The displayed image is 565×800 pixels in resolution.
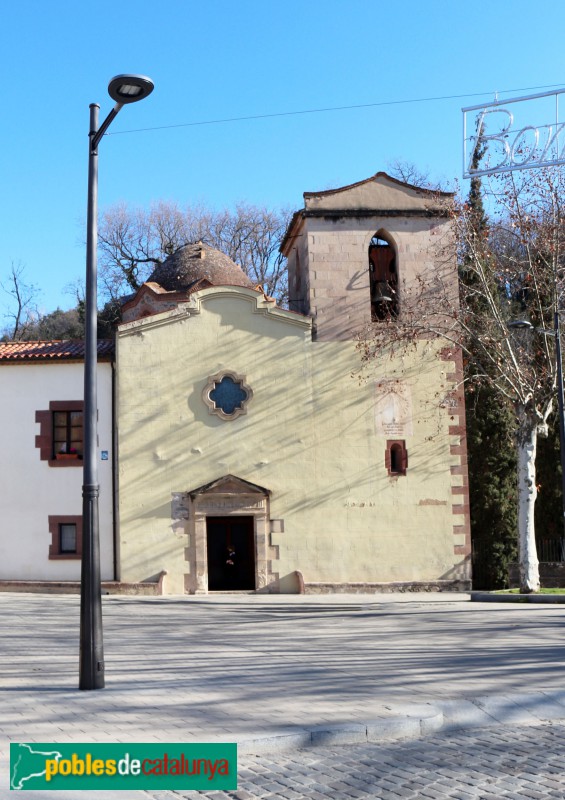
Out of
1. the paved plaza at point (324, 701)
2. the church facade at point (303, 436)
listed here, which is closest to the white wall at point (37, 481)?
the church facade at point (303, 436)

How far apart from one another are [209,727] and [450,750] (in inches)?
79.6

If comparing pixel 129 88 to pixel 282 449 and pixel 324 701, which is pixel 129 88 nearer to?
pixel 324 701

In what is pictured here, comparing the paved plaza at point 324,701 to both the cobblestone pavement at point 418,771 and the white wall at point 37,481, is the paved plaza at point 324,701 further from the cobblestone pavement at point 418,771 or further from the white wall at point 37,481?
the white wall at point 37,481

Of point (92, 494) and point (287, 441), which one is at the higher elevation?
point (287, 441)

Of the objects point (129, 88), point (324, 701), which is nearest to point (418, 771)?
point (324, 701)

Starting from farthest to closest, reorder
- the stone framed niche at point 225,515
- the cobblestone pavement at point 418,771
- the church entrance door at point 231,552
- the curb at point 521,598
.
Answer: the church entrance door at point 231,552 → the stone framed niche at point 225,515 → the curb at point 521,598 → the cobblestone pavement at point 418,771

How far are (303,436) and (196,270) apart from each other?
9.41 m

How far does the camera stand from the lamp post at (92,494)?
9391mm

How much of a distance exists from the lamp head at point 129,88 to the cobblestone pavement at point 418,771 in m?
6.68

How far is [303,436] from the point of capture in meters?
25.5

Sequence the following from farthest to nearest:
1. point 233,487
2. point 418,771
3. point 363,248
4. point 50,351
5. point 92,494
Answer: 1. point 363,248
2. point 50,351
3. point 233,487
4. point 92,494
5. point 418,771

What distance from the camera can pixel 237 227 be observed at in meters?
56.2

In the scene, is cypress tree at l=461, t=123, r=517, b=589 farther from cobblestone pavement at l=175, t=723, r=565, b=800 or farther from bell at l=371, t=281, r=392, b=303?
cobblestone pavement at l=175, t=723, r=565, b=800

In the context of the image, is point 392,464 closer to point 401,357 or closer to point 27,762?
point 401,357
